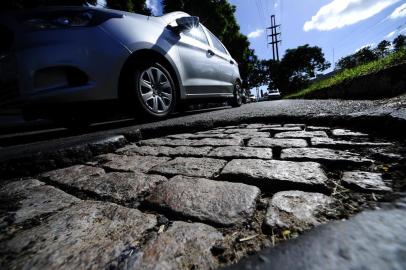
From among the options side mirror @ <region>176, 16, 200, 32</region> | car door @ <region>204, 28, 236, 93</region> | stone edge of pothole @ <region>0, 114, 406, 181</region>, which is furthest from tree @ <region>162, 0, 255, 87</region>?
stone edge of pothole @ <region>0, 114, 406, 181</region>

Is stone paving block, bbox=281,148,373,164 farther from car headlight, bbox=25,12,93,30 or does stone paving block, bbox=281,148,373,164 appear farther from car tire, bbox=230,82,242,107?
car tire, bbox=230,82,242,107

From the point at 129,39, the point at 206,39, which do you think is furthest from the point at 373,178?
the point at 206,39

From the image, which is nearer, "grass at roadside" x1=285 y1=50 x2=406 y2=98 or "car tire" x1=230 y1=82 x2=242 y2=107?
"grass at roadside" x1=285 y1=50 x2=406 y2=98

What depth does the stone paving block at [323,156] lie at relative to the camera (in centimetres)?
123

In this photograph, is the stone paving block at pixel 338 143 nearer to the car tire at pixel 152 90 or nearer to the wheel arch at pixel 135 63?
the car tire at pixel 152 90

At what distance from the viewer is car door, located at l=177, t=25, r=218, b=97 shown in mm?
3639

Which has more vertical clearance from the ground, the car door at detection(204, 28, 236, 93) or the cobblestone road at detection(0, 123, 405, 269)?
the car door at detection(204, 28, 236, 93)

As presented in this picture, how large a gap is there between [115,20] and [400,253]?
3.09 metres

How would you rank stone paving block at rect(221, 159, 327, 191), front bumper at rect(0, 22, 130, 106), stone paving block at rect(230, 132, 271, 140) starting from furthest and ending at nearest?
front bumper at rect(0, 22, 130, 106) → stone paving block at rect(230, 132, 271, 140) → stone paving block at rect(221, 159, 327, 191)

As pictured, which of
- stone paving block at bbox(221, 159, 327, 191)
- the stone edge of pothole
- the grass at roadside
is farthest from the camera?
the grass at roadside

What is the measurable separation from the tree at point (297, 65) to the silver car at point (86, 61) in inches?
1636

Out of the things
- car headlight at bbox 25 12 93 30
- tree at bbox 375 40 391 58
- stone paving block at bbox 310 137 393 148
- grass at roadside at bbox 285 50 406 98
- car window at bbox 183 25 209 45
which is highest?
tree at bbox 375 40 391 58

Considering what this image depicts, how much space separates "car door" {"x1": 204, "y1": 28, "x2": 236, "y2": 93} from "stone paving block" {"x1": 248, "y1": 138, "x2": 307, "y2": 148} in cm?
→ 283

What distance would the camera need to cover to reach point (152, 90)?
3.17 meters
